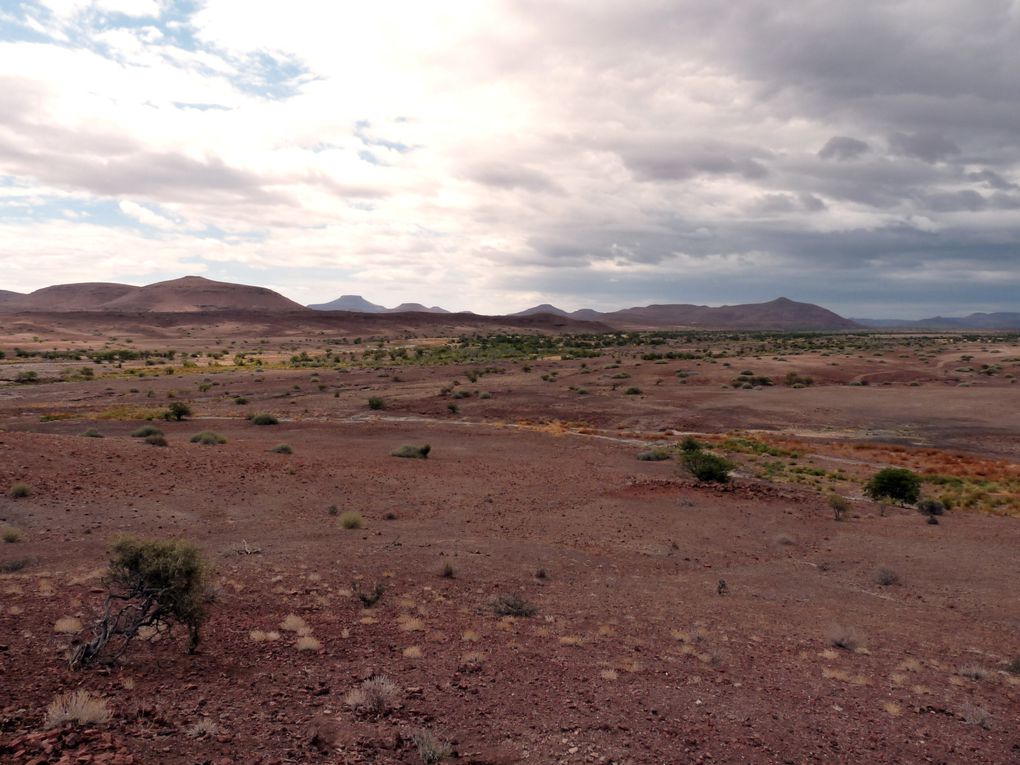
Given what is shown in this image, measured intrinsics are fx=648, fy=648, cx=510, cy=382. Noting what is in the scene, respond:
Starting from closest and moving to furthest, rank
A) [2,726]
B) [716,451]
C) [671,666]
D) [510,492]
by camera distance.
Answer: [2,726] → [671,666] → [510,492] → [716,451]

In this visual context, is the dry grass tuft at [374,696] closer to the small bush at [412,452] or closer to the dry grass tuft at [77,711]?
the dry grass tuft at [77,711]

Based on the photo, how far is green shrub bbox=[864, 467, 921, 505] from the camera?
77.9 ft

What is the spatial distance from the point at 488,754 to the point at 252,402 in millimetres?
46005

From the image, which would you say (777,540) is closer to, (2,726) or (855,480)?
(855,480)

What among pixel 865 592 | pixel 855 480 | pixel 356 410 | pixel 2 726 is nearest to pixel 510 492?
pixel 865 592

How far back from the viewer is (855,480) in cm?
2758

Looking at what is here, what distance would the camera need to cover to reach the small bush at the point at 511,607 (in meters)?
11.7

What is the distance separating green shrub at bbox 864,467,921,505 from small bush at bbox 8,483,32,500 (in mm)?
27317

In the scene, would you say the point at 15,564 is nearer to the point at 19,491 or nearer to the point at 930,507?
the point at 19,491

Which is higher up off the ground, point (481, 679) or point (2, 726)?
point (2, 726)

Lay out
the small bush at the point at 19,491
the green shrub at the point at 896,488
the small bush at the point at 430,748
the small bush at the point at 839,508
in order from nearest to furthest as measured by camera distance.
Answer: the small bush at the point at 430,748
the small bush at the point at 19,491
the small bush at the point at 839,508
the green shrub at the point at 896,488

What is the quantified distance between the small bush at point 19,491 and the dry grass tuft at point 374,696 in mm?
14083

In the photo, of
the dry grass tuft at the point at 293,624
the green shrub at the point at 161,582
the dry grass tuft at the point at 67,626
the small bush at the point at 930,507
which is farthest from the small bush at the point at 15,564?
the small bush at the point at 930,507

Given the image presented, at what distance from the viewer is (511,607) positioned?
11719 millimetres
